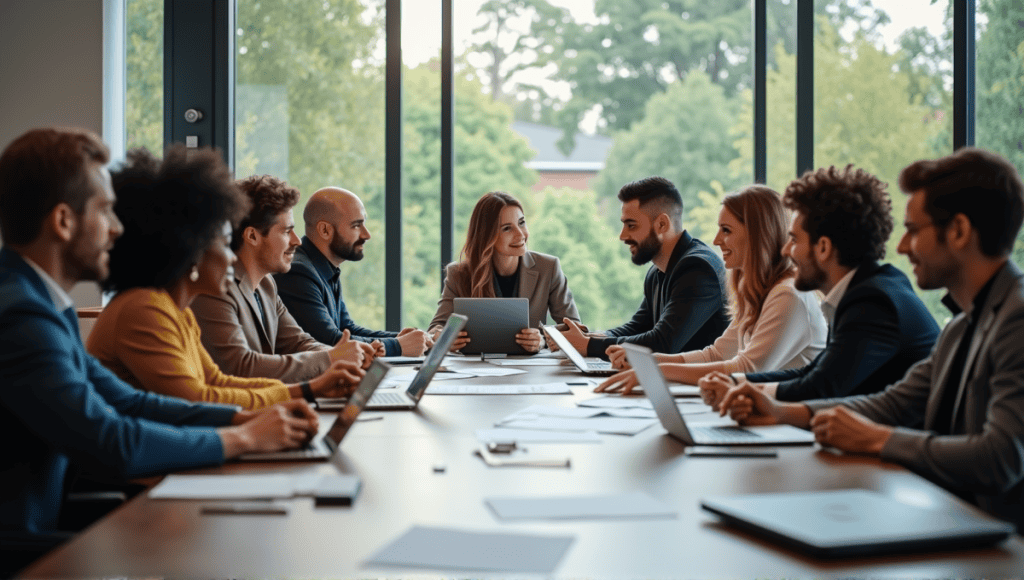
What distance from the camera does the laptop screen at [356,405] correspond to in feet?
5.76

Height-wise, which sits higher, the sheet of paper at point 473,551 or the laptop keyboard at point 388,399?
the sheet of paper at point 473,551

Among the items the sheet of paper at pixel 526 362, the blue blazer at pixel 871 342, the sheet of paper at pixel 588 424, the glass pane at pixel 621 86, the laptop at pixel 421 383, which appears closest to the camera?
the sheet of paper at pixel 588 424

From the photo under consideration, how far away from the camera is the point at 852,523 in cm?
117

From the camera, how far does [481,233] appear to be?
4.59m

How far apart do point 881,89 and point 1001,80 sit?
74 cm

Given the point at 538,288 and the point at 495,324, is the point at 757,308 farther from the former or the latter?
the point at 538,288

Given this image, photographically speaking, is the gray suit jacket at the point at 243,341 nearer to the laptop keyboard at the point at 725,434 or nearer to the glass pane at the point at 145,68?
the laptop keyboard at the point at 725,434

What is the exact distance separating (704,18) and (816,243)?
928cm

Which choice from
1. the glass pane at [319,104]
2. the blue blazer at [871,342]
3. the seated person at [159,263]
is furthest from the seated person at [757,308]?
the glass pane at [319,104]

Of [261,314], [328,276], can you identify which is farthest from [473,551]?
[328,276]

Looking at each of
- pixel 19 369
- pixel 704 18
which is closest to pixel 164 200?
pixel 19 369

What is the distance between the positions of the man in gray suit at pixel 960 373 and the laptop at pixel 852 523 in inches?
14.7

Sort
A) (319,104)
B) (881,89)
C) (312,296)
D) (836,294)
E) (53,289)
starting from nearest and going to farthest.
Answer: (53,289)
(836,294)
(312,296)
(319,104)
(881,89)

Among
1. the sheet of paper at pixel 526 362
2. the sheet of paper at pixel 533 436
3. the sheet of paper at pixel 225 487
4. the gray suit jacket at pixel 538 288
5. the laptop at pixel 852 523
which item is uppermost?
the gray suit jacket at pixel 538 288
